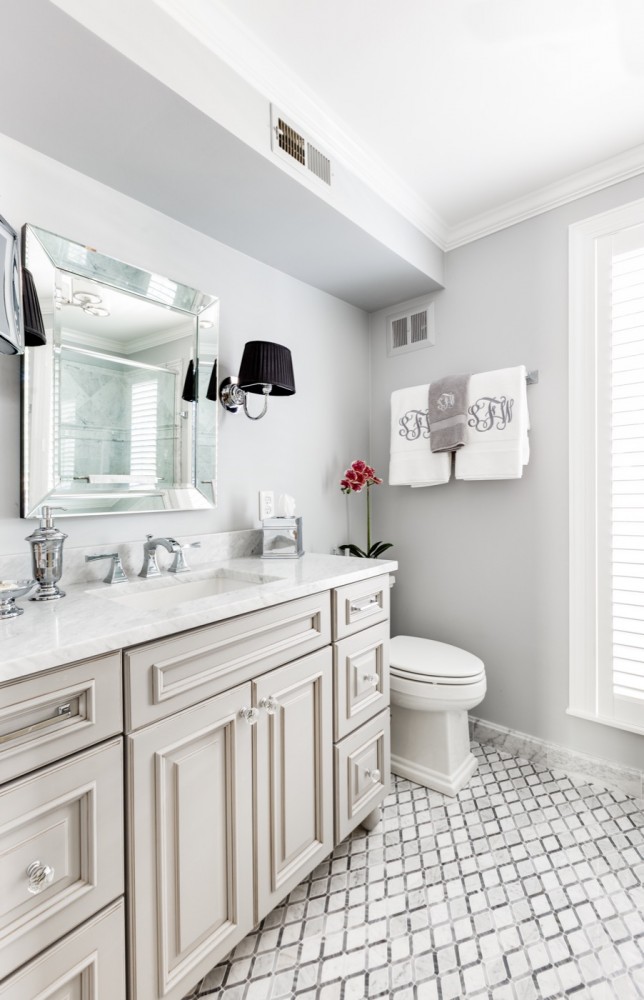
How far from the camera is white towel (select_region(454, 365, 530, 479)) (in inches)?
76.7

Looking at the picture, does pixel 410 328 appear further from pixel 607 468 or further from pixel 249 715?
pixel 249 715

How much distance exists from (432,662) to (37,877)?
146 cm

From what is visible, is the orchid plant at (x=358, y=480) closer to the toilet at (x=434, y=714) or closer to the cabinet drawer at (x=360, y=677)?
the toilet at (x=434, y=714)

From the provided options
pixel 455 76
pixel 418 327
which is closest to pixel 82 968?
pixel 455 76

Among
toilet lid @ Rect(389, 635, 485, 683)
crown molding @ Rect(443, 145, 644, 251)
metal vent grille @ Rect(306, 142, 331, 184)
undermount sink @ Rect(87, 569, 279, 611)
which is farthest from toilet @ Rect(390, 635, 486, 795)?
crown molding @ Rect(443, 145, 644, 251)

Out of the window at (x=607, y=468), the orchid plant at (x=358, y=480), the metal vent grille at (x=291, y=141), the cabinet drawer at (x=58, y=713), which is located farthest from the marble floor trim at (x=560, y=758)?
the metal vent grille at (x=291, y=141)

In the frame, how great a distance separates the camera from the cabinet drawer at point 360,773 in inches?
57.2

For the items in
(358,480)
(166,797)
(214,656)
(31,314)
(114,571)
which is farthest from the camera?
(358,480)

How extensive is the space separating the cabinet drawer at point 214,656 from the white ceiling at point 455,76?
4.85 feet

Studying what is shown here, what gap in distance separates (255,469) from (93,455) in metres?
0.66

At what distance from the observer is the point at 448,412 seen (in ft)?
6.89

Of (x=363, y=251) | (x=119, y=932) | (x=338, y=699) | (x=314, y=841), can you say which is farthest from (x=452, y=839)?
(x=363, y=251)

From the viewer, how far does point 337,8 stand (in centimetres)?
121

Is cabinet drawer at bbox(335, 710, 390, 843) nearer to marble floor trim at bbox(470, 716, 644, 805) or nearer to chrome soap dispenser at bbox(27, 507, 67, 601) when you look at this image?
marble floor trim at bbox(470, 716, 644, 805)
